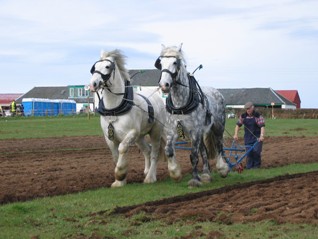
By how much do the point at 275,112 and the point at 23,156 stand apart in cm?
4703

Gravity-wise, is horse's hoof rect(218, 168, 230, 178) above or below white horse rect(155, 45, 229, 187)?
below

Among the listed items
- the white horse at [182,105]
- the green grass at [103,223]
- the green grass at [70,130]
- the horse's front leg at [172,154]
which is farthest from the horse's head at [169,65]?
the green grass at [70,130]

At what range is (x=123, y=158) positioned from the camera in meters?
12.1

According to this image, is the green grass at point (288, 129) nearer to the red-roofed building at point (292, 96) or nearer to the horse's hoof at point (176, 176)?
the horse's hoof at point (176, 176)

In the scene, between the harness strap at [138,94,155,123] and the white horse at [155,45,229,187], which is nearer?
the white horse at [155,45,229,187]

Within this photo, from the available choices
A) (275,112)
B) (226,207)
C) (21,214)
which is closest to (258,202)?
(226,207)

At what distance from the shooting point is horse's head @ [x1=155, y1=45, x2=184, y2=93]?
11.6m

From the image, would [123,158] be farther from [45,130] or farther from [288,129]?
[288,129]

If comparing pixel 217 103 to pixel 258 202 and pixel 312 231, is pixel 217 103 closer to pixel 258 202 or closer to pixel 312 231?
pixel 258 202

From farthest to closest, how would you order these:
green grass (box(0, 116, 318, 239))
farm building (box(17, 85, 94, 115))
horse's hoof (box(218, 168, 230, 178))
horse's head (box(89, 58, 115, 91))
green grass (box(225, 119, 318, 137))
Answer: farm building (box(17, 85, 94, 115)) < green grass (box(225, 119, 318, 137)) < horse's hoof (box(218, 168, 230, 178)) < horse's head (box(89, 58, 115, 91)) < green grass (box(0, 116, 318, 239))

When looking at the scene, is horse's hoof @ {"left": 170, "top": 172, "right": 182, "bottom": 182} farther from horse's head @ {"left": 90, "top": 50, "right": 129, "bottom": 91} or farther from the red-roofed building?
the red-roofed building

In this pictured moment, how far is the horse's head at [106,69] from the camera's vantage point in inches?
473

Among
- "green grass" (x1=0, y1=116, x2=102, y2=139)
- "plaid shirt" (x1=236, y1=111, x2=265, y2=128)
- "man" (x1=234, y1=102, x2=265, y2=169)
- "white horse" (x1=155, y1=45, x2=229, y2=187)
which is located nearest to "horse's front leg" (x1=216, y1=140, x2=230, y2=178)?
"white horse" (x1=155, y1=45, x2=229, y2=187)

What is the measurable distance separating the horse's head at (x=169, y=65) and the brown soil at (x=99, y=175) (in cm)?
222
